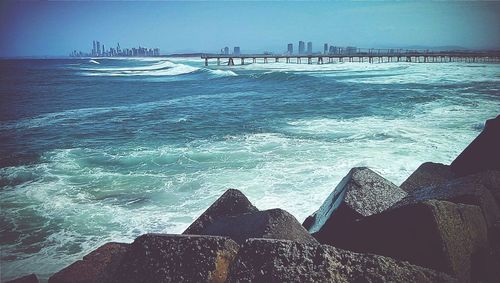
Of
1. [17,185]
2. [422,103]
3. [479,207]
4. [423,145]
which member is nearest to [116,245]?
[479,207]

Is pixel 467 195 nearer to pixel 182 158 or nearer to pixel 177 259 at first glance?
pixel 177 259

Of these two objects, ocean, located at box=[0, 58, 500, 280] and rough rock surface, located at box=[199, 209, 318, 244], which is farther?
ocean, located at box=[0, 58, 500, 280]

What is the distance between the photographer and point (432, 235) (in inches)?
99.8

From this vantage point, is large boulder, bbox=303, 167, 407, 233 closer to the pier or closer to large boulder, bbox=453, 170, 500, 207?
large boulder, bbox=453, 170, 500, 207

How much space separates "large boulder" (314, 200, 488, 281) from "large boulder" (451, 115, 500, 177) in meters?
2.53

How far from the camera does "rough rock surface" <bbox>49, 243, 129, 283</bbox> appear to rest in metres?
2.86

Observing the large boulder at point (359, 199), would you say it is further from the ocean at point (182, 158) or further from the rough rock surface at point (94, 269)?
the rough rock surface at point (94, 269)

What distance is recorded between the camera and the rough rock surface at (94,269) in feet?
9.39

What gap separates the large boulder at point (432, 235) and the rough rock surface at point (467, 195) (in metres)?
0.20

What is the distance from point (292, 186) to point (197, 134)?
6.58 metres

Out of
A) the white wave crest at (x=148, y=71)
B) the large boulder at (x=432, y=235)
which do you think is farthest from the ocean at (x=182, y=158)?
the white wave crest at (x=148, y=71)

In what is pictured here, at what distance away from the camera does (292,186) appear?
7488mm

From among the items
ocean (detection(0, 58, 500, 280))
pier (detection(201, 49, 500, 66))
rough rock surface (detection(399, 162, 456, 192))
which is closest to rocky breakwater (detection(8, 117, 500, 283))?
rough rock surface (detection(399, 162, 456, 192))

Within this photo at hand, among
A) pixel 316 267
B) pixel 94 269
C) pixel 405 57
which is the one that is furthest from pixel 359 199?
pixel 405 57
